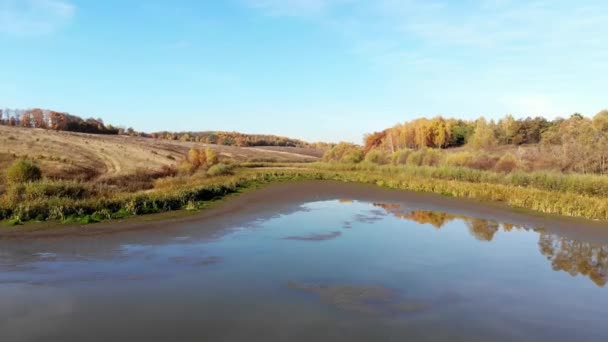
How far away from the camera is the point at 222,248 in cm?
1047

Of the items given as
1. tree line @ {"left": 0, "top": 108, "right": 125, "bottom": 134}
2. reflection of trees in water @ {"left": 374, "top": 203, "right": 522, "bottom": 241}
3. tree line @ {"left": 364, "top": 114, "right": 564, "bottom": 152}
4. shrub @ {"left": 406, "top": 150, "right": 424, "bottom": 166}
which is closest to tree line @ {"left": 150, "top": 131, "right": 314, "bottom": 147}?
tree line @ {"left": 0, "top": 108, "right": 125, "bottom": 134}

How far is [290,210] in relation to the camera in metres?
18.5

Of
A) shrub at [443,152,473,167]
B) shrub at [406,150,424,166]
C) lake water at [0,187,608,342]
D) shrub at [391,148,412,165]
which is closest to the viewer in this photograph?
lake water at [0,187,608,342]

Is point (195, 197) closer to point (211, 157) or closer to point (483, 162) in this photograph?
point (483, 162)

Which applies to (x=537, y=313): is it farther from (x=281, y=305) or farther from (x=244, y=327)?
(x=244, y=327)

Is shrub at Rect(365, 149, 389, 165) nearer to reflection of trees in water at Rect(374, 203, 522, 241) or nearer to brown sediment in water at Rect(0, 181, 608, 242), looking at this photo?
brown sediment in water at Rect(0, 181, 608, 242)

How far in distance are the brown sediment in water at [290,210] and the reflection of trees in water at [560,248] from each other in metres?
0.99

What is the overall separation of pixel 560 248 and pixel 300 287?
8.43m

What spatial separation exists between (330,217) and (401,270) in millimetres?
7934

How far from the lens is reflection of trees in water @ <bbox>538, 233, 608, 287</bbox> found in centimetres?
919

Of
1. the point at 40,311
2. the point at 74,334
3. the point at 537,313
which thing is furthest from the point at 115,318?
the point at 537,313

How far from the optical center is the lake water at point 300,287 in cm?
572

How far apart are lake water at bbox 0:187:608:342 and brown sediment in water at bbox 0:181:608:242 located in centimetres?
109

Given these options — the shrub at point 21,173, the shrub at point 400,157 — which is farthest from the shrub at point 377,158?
the shrub at point 21,173
